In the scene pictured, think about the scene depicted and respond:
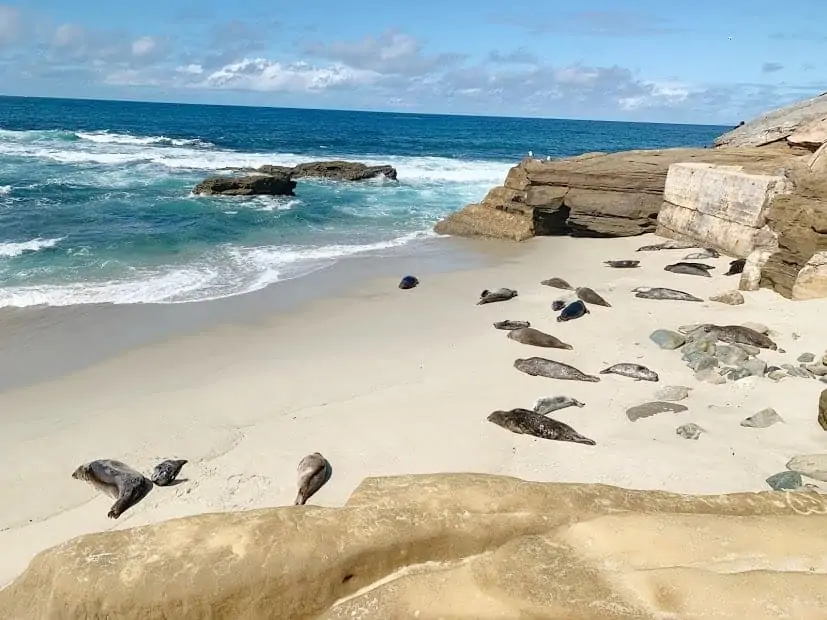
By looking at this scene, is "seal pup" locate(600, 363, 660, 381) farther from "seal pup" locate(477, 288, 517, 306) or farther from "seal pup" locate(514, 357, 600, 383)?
"seal pup" locate(477, 288, 517, 306)

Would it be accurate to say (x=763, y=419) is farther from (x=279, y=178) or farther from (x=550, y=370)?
(x=279, y=178)

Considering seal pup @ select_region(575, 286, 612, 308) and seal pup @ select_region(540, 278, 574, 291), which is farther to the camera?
seal pup @ select_region(540, 278, 574, 291)

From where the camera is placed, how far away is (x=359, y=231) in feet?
67.3

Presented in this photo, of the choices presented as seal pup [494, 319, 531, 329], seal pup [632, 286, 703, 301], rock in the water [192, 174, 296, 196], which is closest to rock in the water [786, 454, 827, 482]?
seal pup [494, 319, 531, 329]

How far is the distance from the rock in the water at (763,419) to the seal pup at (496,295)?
19.8ft

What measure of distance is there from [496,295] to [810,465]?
7.26 m

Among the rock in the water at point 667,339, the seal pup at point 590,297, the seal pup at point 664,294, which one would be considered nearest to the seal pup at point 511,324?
the seal pup at point 590,297

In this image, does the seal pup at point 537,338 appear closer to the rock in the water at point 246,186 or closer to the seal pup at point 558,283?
the seal pup at point 558,283

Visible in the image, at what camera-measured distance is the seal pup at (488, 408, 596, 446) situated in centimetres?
757

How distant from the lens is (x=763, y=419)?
301 inches

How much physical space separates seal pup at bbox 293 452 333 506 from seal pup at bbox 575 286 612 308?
7.41 meters

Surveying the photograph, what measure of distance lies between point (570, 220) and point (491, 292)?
7094 millimetres

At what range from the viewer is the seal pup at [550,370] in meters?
9.29

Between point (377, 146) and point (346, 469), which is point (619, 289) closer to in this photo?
point (346, 469)
